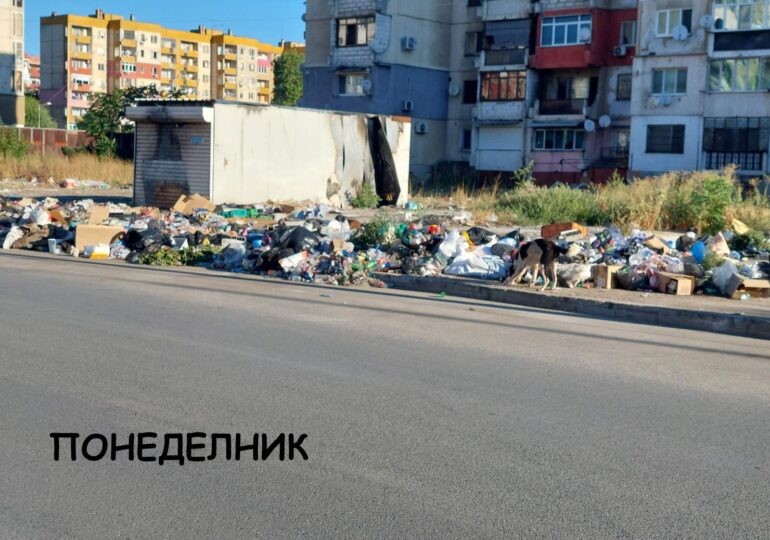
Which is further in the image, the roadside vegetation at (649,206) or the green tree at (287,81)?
the green tree at (287,81)

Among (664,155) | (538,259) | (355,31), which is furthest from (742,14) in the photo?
(538,259)

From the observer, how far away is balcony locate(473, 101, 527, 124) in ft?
176

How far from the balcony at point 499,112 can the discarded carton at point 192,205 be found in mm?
29746

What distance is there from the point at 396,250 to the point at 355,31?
1650 inches

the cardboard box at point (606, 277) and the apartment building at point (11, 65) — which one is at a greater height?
the apartment building at point (11, 65)

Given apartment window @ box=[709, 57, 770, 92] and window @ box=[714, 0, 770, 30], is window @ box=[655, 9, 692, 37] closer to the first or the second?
window @ box=[714, 0, 770, 30]

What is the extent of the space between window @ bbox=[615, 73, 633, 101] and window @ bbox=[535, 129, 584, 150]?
2.67 metres

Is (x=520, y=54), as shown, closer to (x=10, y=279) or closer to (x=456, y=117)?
(x=456, y=117)

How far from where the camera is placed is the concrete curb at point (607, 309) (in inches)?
451

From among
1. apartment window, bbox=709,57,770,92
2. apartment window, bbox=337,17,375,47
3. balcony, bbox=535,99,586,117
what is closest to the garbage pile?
apartment window, bbox=709,57,770,92

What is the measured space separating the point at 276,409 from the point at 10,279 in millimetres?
8581

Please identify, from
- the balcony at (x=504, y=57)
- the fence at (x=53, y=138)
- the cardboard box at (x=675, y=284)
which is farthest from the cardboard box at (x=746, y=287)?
the fence at (x=53, y=138)

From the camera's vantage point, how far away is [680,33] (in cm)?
4534

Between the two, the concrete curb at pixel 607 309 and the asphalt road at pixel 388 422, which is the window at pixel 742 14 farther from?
the asphalt road at pixel 388 422
